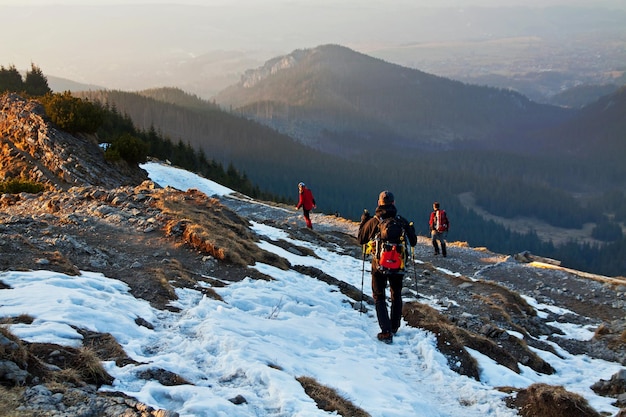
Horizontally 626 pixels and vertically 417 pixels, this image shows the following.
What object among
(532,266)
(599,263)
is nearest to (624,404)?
(532,266)

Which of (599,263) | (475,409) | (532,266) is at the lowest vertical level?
(599,263)

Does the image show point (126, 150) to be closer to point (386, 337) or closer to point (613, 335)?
point (386, 337)

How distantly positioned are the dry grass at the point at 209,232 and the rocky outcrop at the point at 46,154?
9.39 meters

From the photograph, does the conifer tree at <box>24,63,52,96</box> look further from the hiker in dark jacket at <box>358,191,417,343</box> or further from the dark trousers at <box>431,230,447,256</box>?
the hiker in dark jacket at <box>358,191,417,343</box>

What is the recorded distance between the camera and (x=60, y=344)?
6.85 m

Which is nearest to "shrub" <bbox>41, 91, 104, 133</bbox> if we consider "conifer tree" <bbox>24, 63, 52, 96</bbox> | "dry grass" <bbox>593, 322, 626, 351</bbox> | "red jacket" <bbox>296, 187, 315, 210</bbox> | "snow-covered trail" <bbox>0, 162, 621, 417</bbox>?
"red jacket" <bbox>296, 187, 315, 210</bbox>

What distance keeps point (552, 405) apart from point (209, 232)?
10.0 meters

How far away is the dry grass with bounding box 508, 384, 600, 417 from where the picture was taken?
25.0 ft

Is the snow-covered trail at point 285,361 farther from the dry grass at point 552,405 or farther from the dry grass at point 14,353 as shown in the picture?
the dry grass at point 14,353

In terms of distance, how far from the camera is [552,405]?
7.76 meters

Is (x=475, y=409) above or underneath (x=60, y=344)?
underneath

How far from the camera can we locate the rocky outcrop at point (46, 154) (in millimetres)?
25906

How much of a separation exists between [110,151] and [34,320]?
82.2 feet

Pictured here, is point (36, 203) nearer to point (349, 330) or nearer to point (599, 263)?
point (349, 330)
